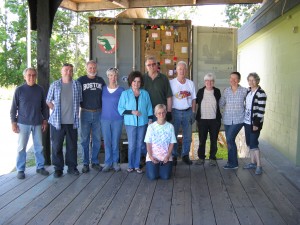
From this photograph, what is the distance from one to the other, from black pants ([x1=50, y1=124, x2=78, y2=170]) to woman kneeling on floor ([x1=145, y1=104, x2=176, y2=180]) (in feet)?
3.58

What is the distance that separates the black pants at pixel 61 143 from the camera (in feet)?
17.8

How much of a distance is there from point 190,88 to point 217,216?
2410 millimetres

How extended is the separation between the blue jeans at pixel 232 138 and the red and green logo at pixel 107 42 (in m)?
2.88

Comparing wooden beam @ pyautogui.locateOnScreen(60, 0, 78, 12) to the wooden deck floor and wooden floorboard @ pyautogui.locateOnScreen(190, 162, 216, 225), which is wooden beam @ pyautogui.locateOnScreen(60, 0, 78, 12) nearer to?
the wooden deck floor

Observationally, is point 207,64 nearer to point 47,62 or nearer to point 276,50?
point 276,50

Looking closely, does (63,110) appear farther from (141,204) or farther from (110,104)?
(141,204)

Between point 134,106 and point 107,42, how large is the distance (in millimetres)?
2393

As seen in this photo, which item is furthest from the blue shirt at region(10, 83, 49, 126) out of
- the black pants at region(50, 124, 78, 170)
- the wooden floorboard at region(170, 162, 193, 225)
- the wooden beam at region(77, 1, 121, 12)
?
the wooden beam at region(77, 1, 121, 12)

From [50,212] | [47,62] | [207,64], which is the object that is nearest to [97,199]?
[50,212]

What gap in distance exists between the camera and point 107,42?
24.2 ft

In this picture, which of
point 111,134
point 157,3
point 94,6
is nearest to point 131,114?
point 111,134

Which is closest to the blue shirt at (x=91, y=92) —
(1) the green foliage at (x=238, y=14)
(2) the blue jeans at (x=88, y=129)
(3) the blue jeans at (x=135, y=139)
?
(2) the blue jeans at (x=88, y=129)

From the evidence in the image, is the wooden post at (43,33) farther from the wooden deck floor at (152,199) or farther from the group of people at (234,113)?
the group of people at (234,113)

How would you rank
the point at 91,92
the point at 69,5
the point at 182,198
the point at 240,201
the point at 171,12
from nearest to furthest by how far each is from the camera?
1. the point at 240,201
2. the point at 182,198
3. the point at 91,92
4. the point at 69,5
5. the point at 171,12
